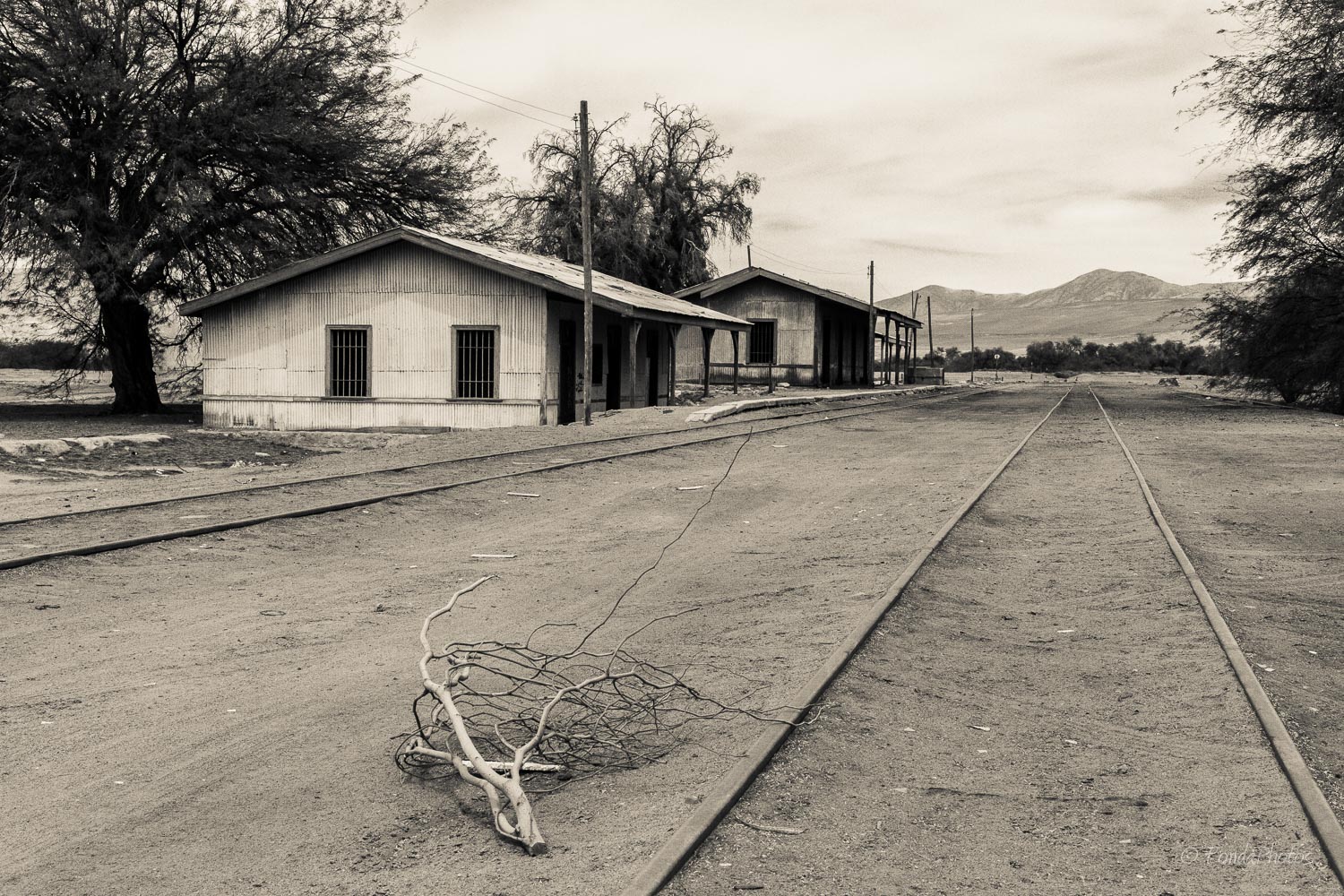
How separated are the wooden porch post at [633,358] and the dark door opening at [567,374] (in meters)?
1.47

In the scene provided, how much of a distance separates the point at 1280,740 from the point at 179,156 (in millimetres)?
29882

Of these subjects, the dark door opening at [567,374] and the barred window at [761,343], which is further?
the barred window at [761,343]

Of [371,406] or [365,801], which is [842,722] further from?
[371,406]

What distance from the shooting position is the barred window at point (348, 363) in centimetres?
2725

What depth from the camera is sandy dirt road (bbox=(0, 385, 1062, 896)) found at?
12.4ft

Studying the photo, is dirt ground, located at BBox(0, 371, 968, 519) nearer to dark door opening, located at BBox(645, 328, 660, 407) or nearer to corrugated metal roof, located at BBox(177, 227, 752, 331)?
corrugated metal roof, located at BBox(177, 227, 752, 331)

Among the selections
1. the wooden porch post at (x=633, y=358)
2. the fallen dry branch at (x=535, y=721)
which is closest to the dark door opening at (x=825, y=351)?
the wooden porch post at (x=633, y=358)

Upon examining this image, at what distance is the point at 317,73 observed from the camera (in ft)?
104

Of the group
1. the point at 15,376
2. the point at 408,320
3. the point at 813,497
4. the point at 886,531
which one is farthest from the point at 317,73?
the point at 15,376

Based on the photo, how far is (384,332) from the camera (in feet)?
88.5

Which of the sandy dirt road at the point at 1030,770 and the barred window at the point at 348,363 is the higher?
the barred window at the point at 348,363

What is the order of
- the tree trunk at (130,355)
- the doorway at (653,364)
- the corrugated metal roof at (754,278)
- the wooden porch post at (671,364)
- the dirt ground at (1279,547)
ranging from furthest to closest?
the corrugated metal roof at (754,278)
the wooden porch post at (671,364)
the doorway at (653,364)
the tree trunk at (130,355)
the dirt ground at (1279,547)

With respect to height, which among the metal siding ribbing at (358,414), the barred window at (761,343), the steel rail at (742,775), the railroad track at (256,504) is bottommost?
the steel rail at (742,775)

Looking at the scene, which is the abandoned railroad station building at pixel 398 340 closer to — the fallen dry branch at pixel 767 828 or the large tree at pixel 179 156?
the large tree at pixel 179 156
